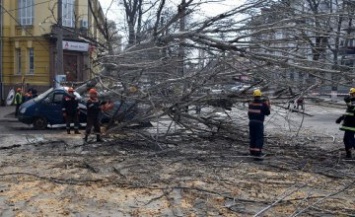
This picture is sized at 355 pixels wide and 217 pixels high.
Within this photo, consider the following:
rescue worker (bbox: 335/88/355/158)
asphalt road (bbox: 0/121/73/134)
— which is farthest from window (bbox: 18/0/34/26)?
rescue worker (bbox: 335/88/355/158)

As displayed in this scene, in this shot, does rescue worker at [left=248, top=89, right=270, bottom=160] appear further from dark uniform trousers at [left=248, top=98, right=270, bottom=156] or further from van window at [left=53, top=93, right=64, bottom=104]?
van window at [left=53, top=93, right=64, bottom=104]

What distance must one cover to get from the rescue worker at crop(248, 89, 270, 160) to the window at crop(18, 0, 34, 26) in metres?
24.7

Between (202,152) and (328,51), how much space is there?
Result: 11.7 ft

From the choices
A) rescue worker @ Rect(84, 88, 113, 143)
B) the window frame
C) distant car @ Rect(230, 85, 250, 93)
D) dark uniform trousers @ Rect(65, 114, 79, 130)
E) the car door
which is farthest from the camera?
the window frame

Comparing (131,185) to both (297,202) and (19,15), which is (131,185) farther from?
(19,15)

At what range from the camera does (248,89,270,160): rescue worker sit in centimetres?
1017

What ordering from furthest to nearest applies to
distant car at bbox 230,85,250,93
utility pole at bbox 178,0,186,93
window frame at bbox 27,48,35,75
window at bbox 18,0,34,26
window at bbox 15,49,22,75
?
window at bbox 15,49,22,75 → window frame at bbox 27,48,35,75 → window at bbox 18,0,34,26 → distant car at bbox 230,85,250,93 → utility pole at bbox 178,0,186,93

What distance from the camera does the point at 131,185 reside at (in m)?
7.86

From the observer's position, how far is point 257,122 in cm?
1020

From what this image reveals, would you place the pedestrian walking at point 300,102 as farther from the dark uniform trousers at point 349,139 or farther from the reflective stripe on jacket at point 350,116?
the dark uniform trousers at point 349,139

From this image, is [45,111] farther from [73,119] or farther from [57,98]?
[73,119]

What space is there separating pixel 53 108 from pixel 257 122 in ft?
28.8

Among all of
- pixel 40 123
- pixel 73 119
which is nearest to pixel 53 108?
pixel 40 123

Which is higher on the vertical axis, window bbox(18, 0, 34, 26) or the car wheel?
window bbox(18, 0, 34, 26)
